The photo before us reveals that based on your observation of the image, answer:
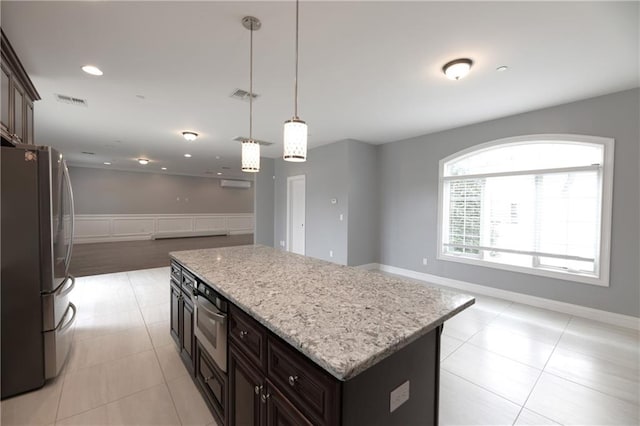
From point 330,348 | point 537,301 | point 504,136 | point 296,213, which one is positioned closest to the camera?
point 330,348

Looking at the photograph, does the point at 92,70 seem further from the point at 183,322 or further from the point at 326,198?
the point at 326,198

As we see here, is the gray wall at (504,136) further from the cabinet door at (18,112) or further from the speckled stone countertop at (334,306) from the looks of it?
the cabinet door at (18,112)

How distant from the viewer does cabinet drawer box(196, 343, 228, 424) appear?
1594mm

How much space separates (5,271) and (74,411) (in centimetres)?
111

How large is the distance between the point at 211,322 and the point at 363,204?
168 inches

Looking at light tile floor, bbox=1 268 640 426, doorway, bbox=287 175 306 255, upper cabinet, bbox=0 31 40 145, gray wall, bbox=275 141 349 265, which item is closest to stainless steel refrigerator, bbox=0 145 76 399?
light tile floor, bbox=1 268 640 426

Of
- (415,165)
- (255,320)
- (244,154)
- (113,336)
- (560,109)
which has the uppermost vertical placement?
(560,109)

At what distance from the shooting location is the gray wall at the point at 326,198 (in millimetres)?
5305

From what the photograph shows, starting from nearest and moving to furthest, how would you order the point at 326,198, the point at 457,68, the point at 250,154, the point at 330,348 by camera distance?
the point at 330,348, the point at 250,154, the point at 457,68, the point at 326,198

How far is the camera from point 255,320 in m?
1.25

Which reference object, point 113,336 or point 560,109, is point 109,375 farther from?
point 560,109

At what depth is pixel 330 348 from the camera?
889 mm

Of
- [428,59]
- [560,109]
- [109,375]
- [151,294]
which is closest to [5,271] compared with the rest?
[109,375]

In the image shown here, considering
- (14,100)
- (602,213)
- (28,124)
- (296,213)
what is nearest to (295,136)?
(14,100)
